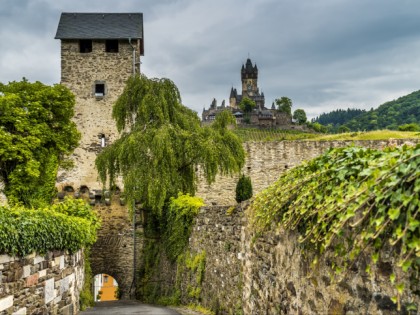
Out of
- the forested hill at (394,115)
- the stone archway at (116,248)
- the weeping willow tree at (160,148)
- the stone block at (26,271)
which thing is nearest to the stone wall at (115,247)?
the stone archway at (116,248)

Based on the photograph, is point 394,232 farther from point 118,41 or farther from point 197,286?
point 118,41

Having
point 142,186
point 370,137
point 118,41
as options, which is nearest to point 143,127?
point 142,186

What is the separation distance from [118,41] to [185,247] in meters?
16.9

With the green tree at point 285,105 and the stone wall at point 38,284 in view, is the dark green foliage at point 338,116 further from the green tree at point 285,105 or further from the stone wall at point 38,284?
the stone wall at point 38,284

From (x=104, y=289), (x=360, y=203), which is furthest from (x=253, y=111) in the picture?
(x=360, y=203)

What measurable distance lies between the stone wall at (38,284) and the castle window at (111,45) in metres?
18.2

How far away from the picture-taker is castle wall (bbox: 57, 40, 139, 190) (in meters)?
25.8

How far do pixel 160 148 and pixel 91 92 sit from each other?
11.3m

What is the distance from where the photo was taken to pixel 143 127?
18.1m

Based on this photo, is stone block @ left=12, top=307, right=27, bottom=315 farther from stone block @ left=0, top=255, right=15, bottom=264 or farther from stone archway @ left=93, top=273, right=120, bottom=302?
stone archway @ left=93, top=273, right=120, bottom=302

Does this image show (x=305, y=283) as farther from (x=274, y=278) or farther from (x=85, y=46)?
(x=85, y=46)

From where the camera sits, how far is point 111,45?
27625 millimetres

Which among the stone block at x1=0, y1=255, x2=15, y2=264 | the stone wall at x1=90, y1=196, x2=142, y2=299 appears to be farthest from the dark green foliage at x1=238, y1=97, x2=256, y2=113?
the stone block at x1=0, y1=255, x2=15, y2=264

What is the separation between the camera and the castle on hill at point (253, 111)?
312 ft
